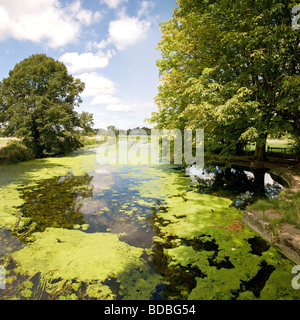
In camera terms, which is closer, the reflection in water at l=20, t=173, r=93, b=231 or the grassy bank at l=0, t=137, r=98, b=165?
the reflection in water at l=20, t=173, r=93, b=231

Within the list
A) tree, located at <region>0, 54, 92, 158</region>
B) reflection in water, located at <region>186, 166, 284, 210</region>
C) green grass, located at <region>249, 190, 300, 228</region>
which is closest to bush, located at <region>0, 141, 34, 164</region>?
tree, located at <region>0, 54, 92, 158</region>

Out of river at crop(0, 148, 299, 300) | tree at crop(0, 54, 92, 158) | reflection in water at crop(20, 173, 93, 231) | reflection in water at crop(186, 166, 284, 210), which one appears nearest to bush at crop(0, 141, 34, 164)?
tree at crop(0, 54, 92, 158)

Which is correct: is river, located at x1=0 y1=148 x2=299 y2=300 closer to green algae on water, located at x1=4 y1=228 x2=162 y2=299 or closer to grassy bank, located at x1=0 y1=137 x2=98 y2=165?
green algae on water, located at x1=4 y1=228 x2=162 y2=299

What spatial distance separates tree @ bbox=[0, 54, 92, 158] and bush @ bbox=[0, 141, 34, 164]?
194 cm

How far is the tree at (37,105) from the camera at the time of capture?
1831 centimetres

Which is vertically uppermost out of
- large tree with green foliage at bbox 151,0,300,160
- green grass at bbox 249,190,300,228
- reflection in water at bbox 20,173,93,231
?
large tree with green foliage at bbox 151,0,300,160

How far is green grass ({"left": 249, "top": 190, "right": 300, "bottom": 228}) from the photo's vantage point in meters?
4.27

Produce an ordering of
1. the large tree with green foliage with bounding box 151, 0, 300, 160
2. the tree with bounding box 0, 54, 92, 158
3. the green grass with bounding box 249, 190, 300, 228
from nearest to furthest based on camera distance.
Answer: the green grass with bounding box 249, 190, 300, 228 → the large tree with green foliage with bounding box 151, 0, 300, 160 → the tree with bounding box 0, 54, 92, 158

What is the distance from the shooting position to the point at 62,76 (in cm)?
2173

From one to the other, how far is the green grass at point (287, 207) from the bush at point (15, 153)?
16836 mm

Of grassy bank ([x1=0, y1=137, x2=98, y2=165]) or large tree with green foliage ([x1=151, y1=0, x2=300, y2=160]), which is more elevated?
large tree with green foliage ([x1=151, y1=0, x2=300, y2=160])

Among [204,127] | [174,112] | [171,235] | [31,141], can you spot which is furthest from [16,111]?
[171,235]
